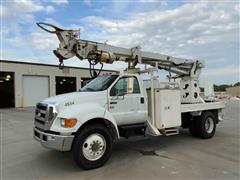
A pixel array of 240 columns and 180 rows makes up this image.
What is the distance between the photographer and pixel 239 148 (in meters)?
7.41

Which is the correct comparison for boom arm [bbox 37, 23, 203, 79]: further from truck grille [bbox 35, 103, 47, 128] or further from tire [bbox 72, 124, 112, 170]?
tire [bbox 72, 124, 112, 170]

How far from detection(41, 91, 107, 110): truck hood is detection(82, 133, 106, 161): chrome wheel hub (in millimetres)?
802

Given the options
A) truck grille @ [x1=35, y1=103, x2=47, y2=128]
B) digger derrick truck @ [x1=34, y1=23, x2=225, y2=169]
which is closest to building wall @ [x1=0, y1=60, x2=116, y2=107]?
digger derrick truck @ [x1=34, y1=23, x2=225, y2=169]

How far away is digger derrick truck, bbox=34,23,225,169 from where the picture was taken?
5.65 meters

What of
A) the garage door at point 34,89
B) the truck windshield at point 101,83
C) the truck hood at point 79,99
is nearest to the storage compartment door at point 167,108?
the truck windshield at point 101,83

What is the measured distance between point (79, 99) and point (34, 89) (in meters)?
24.4

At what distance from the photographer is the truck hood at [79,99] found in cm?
583

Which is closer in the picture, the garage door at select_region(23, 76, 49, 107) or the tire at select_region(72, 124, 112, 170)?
the tire at select_region(72, 124, 112, 170)

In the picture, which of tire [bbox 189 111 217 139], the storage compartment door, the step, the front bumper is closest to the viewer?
the front bumper

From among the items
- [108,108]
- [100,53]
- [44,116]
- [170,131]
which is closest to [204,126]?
[170,131]

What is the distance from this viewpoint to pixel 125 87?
6.81 m

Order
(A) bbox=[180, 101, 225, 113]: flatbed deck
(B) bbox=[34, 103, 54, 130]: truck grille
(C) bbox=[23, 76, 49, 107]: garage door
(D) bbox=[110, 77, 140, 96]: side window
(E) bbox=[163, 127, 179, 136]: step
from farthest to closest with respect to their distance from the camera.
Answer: (C) bbox=[23, 76, 49, 107]: garage door → (A) bbox=[180, 101, 225, 113]: flatbed deck → (E) bbox=[163, 127, 179, 136]: step → (D) bbox=[110, 77, 140, 96]: side window → (B) bbox=[34, 103, 54, 130]: truck grille

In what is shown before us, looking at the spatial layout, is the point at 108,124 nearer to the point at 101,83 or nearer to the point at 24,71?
the point at 101,83

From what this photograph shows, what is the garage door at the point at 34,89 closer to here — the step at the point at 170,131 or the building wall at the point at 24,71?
the building wall at the point at 24,71
